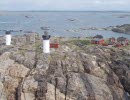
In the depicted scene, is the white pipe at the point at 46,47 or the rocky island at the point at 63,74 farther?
the white pipe at the point at 46,47

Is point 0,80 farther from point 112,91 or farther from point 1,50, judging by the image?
point 112,91

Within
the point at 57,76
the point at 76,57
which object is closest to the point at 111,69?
the point at 76,57

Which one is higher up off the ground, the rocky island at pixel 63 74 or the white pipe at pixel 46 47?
the white pipe at pixel 46 47

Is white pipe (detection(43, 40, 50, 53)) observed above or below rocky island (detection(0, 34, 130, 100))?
above

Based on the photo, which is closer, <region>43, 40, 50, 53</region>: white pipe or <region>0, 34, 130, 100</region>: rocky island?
<region>0, 34, 130, 100</region>: rocky island

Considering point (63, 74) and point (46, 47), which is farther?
Result: point (46, 47)

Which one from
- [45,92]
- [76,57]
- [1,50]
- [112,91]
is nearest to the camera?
[45,92]

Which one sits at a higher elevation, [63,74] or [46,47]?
[46,47]

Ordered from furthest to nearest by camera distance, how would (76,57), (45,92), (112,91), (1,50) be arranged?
1. (1,50)
2. (76,57)
3. (112,91)
4. (45,92)
